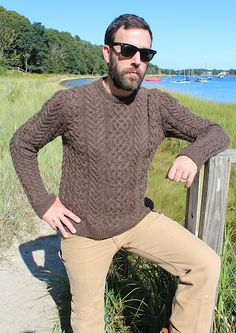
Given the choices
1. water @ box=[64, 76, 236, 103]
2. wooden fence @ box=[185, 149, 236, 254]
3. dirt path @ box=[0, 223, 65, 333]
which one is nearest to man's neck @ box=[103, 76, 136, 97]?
wooden fence @ box=[185, 149, 236, 254]

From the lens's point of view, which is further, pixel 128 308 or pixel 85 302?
pixel 128 308

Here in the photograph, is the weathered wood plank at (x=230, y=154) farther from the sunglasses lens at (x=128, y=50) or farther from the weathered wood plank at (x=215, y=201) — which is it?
the sunglasses lens at (x=128, y=50)

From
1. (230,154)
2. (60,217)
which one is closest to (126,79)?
(230,154)

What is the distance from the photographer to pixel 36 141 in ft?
6.79

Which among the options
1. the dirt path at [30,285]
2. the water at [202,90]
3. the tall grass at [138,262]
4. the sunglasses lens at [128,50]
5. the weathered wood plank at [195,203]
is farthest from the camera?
the water at [202,90]

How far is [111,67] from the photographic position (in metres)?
2.06

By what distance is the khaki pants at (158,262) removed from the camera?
202 centimetres

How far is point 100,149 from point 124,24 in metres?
0.59

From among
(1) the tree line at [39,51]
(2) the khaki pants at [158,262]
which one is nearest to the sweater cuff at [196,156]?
(2) the khaki pants at [158,262]

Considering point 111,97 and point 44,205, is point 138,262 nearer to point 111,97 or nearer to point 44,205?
point 44,205

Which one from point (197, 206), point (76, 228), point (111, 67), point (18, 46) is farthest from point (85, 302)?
point (18, 46)

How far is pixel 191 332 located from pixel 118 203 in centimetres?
71

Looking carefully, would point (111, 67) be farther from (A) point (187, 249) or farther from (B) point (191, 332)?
(B) point (191, 332)

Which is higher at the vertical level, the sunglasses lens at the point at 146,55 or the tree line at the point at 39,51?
the tree line at the point at 39,51
